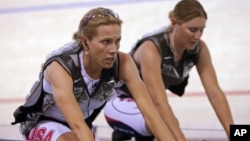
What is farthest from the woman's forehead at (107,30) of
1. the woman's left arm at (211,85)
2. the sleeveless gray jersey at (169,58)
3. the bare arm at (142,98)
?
the woman's left arm at (211,85)

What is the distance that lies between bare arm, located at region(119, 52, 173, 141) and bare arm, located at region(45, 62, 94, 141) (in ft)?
0.83

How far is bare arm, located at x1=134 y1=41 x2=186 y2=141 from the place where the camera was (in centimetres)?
267

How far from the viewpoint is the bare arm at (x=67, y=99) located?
2154 mm

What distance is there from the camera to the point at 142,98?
243 cm

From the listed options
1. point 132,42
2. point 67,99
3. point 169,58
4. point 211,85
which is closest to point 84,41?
point 67,99

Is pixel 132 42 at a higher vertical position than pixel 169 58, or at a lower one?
lower

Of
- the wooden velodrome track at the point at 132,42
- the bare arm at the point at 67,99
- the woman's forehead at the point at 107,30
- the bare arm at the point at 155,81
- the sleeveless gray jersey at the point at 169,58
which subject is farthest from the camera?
the wooden velodrome track at the point at 132,42

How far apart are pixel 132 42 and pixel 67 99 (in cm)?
251

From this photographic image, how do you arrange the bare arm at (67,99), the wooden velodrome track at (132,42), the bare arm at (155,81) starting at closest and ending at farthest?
the bare arm at (67,99) → the bare arm at (155,81) → the wooden velodrome track at (132,42)

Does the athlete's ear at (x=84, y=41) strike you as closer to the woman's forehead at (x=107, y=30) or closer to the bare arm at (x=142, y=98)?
the woman's forehead at (x=107, y=30)

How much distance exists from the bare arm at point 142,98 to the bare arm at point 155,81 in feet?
0.78

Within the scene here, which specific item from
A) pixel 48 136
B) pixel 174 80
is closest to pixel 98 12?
pixel 48 136

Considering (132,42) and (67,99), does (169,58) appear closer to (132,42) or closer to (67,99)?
(67,99)

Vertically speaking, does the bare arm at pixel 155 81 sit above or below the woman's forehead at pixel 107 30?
below
